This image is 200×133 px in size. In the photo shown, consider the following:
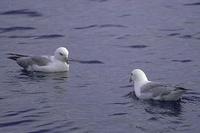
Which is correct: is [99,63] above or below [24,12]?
below

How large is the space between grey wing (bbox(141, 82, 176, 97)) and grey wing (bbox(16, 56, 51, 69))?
412 centimetres

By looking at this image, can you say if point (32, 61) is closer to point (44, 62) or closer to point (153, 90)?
point (44, 62)

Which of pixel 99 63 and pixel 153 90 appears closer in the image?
pixel 153 90

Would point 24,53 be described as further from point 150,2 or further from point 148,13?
point 150,2

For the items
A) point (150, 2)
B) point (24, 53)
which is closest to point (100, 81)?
point (24, 53)

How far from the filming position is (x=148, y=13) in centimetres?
2900

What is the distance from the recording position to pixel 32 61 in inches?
856

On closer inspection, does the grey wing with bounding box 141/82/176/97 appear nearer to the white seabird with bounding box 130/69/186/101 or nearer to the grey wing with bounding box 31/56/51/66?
the white seabird with bounding box 130/69/186/101

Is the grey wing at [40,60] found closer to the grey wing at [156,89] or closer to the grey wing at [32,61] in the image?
the grey wing at [32,61]

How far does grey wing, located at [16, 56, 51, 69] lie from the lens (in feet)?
71.4

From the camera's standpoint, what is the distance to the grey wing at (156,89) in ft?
59.3

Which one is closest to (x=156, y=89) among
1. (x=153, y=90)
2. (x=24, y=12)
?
(x=153, y=90)

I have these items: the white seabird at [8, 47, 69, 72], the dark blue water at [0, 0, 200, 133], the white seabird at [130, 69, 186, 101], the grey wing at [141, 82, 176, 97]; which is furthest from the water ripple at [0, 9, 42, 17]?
the grey wing at [141, 82, 176, 97]

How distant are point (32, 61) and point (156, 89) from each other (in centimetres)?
477
